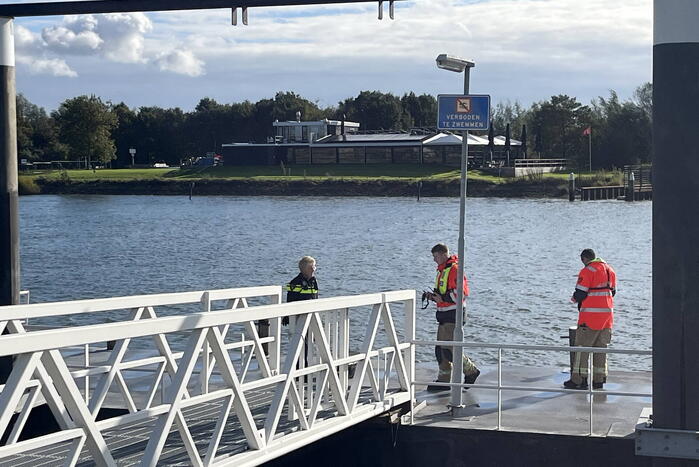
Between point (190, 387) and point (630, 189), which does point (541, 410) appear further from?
point (630, 189)

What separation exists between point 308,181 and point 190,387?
11145 centimetres

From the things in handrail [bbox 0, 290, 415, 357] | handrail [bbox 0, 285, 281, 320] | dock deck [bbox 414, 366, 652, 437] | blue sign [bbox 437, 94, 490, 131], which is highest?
blue sign [bbox 437, 94, 490, 131]

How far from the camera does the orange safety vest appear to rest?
1345 cm

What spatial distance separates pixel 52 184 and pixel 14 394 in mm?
136690

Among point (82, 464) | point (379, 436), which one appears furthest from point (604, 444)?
point (82, 464)

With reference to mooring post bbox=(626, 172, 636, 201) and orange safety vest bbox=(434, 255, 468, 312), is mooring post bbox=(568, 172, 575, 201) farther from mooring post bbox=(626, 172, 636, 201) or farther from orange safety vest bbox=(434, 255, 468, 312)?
orange safety vest bbox=(434, 255, 468, 312)

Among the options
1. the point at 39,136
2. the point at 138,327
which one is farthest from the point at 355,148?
the point at 138,327

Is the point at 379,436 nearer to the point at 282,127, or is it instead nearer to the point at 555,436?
the point at 555,436

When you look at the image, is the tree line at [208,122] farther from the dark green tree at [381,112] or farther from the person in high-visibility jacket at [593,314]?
the person in high-visibility jacket at [593,314]

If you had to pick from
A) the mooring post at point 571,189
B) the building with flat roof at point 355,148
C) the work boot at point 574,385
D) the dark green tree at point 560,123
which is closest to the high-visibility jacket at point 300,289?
the work boot at point 574,385

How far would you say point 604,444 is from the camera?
11250 millimetres

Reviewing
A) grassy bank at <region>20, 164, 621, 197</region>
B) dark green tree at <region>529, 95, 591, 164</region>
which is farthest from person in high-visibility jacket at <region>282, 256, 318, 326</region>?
dark green tree at <region>529, 95, 591, 164</region>

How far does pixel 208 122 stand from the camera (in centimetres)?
16050

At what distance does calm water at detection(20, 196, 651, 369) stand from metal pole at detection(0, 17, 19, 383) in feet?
44.1
